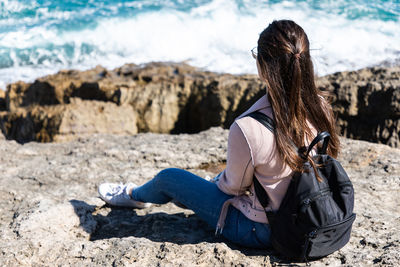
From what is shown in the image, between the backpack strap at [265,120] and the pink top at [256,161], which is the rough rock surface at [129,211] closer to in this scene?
the pink top at [256,161]

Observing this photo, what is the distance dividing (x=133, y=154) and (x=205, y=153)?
64 centimetres

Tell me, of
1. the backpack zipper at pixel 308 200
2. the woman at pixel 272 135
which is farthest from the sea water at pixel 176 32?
the backpack zipper at pixel 308 200

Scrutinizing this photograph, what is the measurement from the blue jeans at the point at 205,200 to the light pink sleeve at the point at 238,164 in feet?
0.49

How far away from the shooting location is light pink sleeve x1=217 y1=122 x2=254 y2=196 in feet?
6.06

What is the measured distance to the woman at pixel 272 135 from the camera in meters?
1.78

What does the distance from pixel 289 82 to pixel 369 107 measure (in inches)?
137

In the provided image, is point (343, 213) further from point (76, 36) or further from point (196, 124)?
point (76, 36)

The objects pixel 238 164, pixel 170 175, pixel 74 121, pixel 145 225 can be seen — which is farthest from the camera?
pixel 74 121

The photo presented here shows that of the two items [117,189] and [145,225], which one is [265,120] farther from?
[117,189]

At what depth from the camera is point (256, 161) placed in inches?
73.5

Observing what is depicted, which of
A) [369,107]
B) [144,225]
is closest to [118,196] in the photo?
[144,225]

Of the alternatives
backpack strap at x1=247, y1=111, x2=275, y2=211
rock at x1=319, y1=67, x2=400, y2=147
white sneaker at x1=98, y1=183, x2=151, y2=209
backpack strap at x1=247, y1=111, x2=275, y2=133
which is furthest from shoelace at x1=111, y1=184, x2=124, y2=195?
rock at x1=319, y1=67, x2=400, y2=147

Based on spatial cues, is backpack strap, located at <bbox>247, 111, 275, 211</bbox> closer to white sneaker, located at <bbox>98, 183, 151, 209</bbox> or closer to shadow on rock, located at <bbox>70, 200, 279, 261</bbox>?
shadow on rock, located at <bbox>70, 200, 279, 261</bbox>

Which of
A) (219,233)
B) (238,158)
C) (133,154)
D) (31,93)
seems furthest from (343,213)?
(31,93)
